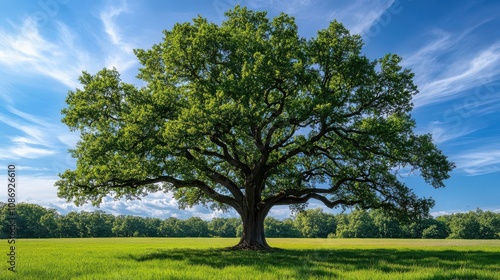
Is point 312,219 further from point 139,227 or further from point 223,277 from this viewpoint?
point 223,277

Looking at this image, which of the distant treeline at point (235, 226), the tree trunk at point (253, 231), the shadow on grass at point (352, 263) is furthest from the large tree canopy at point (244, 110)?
the distant treeline at point (235, 226)

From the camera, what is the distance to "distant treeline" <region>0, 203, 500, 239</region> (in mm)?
119688

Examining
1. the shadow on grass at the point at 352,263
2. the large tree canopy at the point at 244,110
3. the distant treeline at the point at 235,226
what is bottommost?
the distant treeline at the point at 235,226

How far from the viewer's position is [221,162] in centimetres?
3691

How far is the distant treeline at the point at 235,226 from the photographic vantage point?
4712 inches

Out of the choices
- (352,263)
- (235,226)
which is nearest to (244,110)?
(352,263)

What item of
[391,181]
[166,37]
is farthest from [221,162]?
[391,181]

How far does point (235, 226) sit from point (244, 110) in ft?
448

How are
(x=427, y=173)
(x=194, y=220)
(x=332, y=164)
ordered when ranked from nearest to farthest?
(x=427, y=173) → (x=332, y=164) → (x=194, y=220)

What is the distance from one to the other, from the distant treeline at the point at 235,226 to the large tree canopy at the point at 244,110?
89.8 metres

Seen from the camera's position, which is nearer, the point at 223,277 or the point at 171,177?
the point at 223,277

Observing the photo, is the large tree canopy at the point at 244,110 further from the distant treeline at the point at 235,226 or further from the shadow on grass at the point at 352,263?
the distant treeline at the point at 235,226

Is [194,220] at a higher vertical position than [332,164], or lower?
lower

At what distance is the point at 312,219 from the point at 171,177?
120874 mm
